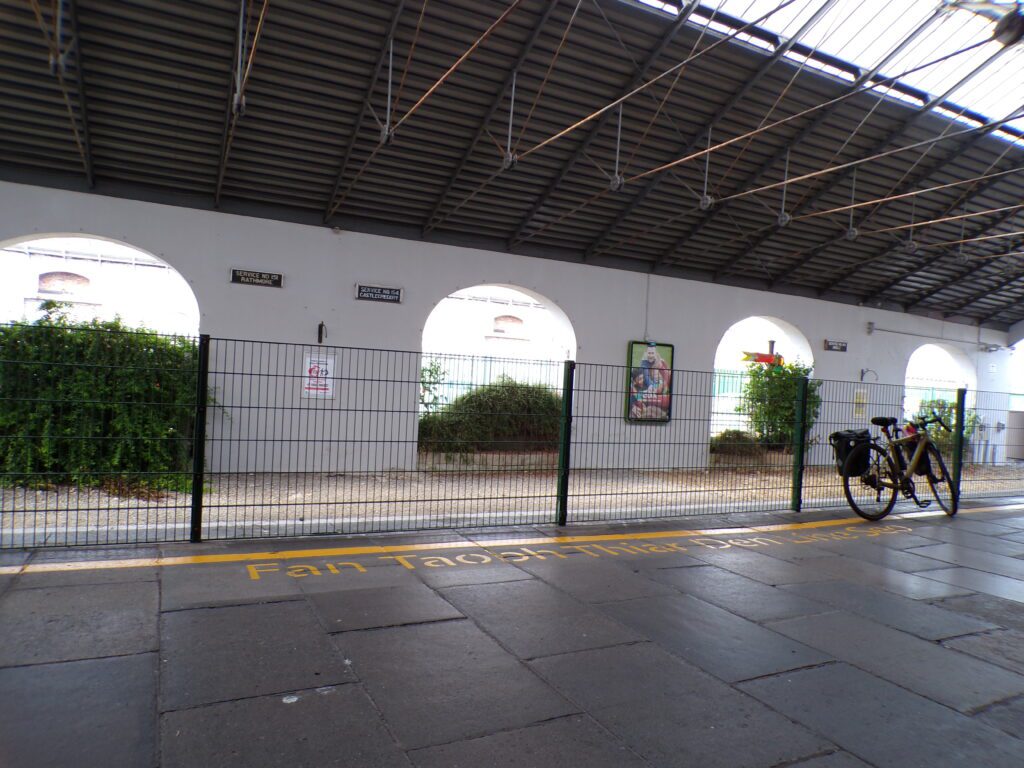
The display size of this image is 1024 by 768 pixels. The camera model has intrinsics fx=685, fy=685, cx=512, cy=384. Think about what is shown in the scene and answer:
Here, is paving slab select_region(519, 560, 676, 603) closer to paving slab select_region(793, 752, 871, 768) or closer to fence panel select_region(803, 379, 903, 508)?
paving slab select_region(793, 752, 871, 768)

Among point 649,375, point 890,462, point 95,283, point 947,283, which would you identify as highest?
point 947,283

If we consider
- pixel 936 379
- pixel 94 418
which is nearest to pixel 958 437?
pixel 94 418

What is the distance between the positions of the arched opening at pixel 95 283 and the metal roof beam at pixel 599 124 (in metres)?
10.0

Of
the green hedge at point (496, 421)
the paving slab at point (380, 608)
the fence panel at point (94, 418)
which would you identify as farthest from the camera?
the green hedge at point (496, 421)

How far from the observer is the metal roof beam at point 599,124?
941 centimetres

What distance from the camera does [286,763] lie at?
8.87ft

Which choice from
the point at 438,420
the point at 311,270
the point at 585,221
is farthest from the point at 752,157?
the point at 311,270

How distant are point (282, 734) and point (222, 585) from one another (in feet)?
7.40

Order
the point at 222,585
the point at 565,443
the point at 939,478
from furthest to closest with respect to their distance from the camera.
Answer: the point at 939,478, the point at 565,443, the point at 222,585

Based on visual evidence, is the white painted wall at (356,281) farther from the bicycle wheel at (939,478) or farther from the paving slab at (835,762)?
the paving slab at (835,762)

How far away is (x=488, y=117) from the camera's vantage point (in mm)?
10234

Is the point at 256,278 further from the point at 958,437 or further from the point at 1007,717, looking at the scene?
the point at 958,437

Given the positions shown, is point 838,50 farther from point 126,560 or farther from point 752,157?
point 126,560

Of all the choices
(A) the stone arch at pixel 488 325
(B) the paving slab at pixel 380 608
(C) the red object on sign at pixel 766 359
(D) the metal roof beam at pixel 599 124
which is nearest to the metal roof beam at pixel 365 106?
(D) the metal roof beam at pixel 599 124
